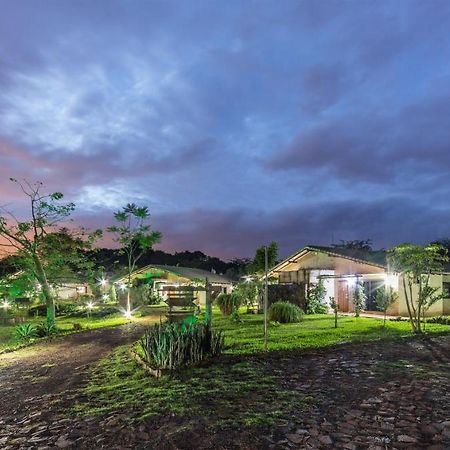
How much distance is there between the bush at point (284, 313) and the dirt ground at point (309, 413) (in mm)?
8497

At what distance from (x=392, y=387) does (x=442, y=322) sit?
1374 cm

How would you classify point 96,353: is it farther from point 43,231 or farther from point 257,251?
point 257,251

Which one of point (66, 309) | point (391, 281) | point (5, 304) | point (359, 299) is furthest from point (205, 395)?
point (66, 309)

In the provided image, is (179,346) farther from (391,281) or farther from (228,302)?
(391,281)

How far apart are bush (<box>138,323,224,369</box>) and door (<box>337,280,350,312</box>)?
18.9 meters

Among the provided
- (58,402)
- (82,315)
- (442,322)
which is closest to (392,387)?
(58,402)

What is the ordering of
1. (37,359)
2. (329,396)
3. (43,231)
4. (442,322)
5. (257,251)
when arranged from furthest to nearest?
(257,251)
(43,231)
(442,322)
(37,359)
(329,396)

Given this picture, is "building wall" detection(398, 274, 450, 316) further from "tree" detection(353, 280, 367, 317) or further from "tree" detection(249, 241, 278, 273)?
"tree" detection(249, 241, 278, 273)

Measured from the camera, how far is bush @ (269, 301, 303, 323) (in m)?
18.7

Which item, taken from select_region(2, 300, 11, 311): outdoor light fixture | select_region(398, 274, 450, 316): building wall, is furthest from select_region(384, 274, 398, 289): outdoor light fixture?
select_region(2, 300, 11, 311): outdoor light fixture

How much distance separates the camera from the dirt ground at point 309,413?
472 cm

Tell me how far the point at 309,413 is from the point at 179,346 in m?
3.64

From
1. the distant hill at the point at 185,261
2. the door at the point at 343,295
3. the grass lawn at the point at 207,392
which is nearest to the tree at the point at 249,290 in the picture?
the door at the point at 343,295

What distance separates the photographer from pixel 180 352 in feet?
28.0
